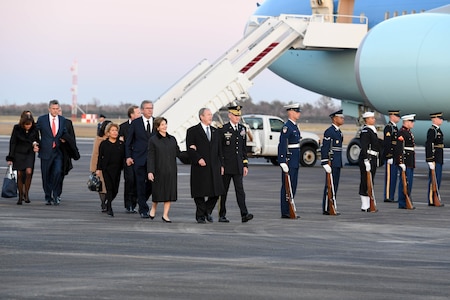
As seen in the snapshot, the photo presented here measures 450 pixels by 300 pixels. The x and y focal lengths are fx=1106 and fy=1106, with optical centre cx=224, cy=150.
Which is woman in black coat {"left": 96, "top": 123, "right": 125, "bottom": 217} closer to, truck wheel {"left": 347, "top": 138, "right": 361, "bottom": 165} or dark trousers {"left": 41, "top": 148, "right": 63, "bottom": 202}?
dark trousers {"left": 41, "top": 148, "right": 63, "bottom": 202}

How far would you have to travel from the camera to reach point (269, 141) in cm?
3678

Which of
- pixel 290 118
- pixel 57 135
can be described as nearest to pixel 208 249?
pixel 290 118

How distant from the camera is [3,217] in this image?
17.1m

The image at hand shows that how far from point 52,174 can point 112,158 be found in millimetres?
2251

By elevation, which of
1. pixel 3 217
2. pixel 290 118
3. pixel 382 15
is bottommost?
pixel 3 217

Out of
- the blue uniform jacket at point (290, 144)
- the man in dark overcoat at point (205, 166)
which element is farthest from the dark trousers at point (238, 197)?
the blue uniform jacket at point (290, 144)

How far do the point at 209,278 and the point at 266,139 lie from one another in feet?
85.1

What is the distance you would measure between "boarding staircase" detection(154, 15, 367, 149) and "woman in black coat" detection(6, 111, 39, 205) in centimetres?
1490

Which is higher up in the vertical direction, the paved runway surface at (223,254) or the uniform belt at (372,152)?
the uniform belt at (372,152)

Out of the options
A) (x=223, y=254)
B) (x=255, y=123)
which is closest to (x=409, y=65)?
(x=255, y=123)

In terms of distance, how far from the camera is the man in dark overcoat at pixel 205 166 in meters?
16.9

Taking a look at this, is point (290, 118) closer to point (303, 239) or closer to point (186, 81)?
point (303, 239)

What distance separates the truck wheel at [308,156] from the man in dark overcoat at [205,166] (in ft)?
65.5

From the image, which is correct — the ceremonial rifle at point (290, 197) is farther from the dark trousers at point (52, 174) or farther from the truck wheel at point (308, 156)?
the truck wheel at point (308, 156)
